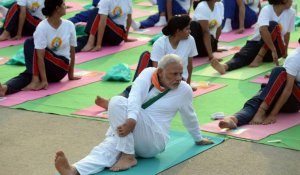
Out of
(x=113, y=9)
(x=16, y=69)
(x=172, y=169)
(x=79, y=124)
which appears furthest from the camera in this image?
(x=113, y=9)

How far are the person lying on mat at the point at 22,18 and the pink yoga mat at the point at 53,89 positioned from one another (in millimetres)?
1998

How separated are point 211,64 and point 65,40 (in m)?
1.65

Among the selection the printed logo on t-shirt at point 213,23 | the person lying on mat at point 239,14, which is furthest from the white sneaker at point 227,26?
the printed logo on t-shirt at point 213,23

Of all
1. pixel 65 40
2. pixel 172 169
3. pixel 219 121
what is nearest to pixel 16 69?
pixel 65 40

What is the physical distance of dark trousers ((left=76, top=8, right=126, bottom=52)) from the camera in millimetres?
9281

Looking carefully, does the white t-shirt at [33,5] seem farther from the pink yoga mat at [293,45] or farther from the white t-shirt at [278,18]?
the pink yoga mat at [293,45]

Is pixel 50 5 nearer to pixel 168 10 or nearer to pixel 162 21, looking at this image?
pixel 168 10

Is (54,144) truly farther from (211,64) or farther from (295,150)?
(211,64)

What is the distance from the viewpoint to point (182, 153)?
5.40 metres

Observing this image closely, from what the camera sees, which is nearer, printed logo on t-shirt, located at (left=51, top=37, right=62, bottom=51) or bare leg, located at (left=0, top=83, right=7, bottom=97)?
bare leg, located at (left=0, top=83, right=7, bottom=97)

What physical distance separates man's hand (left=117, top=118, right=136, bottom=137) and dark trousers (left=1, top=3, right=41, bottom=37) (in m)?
5.21

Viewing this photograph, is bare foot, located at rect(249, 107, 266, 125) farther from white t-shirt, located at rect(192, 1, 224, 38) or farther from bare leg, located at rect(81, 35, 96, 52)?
bare leg, located at rect(81, 35, 96, 52)

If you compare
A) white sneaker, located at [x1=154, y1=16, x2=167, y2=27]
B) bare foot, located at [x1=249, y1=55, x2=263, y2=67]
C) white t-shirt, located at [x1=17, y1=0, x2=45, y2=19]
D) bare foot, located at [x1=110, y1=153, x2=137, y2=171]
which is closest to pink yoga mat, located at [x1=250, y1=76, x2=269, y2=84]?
bare foot, located at [x1=249, y1=55, x2=263, y2=67]

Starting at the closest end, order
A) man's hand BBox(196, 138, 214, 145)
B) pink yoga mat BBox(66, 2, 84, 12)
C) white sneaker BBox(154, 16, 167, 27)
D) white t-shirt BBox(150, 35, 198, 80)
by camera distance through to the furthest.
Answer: man's hand BBox(196, 138, 214, 145)
white t-shirt BBox(150, 35, 198, 80)
white sneaker BBox(154, 16, 167, 27)
pink yoga mat BBox(66, 2, 84, 12)
